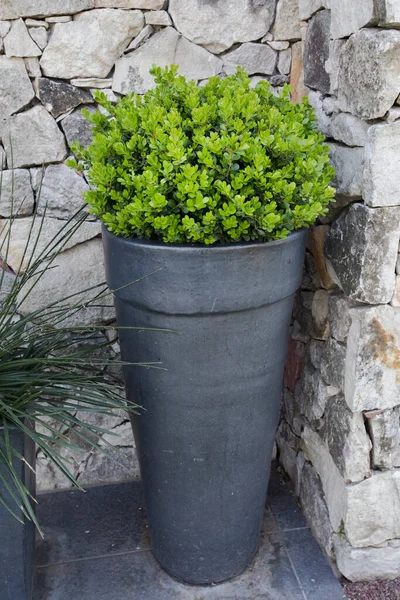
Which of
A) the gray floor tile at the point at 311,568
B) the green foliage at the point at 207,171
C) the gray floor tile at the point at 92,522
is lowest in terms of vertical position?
the gray floor tile at the point at 311,568

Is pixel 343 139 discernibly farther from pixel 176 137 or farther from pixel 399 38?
pixel 176 137

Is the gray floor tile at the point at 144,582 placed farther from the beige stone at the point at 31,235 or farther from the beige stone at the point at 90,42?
the beige stone at the point at 90,42

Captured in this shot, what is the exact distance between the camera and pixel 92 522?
2.08 meters

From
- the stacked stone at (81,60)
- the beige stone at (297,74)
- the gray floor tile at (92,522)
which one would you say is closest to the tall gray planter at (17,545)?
the gray floor tile at (92,522)

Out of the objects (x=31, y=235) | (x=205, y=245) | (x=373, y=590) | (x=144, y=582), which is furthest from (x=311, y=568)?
(x=31, y=235)

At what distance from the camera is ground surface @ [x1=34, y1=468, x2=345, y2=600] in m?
1.79

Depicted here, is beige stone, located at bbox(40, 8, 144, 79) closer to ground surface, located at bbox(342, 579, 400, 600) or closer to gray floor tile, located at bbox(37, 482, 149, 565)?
gray floor tile, located at bbox(37, 482, 149, 565)

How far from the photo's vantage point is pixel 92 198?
60.2 inches

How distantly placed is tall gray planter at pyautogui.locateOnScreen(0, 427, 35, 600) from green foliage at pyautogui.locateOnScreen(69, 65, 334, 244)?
1.95ft

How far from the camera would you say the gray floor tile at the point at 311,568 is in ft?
5.85

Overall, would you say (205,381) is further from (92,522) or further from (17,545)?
(92,522)

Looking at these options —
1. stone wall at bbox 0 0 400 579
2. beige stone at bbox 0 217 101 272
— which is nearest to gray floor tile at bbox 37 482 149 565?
stone wall at bbox 0 0 400 579

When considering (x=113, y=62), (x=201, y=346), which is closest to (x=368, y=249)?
(x=201, y=346)

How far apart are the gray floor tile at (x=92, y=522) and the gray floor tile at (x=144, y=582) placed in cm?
5
